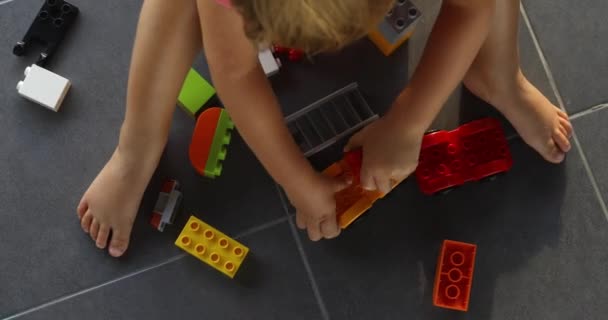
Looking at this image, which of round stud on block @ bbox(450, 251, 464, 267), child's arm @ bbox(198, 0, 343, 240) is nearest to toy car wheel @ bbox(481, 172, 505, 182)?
round stud on block @ bbox(450, 251, 464, 267)

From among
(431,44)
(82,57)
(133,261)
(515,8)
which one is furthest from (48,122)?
(515,8)

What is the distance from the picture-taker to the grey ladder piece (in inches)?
36.4

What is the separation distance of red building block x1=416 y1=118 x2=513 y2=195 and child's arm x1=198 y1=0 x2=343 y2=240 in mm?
149

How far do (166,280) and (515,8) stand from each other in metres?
0.62

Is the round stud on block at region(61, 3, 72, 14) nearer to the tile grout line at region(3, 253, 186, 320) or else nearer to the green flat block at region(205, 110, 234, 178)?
the green flat block at region(205, 110, 234, 178)

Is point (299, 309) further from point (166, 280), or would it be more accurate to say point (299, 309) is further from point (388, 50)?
point (388, 50)

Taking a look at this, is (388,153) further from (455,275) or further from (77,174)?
(77,174)

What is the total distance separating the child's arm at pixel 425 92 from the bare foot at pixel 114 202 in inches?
13.1

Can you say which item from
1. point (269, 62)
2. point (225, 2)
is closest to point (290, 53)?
point (269, 62)

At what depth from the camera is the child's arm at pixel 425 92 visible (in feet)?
2.44

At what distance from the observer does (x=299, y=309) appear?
0.91m

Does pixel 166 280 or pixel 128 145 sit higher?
pixel 128 145

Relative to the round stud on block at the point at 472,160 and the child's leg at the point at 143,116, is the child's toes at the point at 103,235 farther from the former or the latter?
the round stud on block at the point at 472,160

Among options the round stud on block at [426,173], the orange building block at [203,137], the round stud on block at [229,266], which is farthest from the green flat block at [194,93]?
the round stud on block at [426,173]
